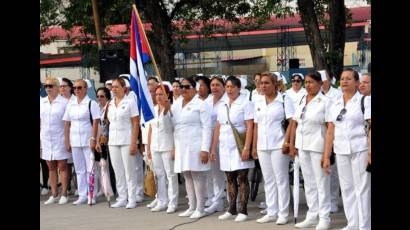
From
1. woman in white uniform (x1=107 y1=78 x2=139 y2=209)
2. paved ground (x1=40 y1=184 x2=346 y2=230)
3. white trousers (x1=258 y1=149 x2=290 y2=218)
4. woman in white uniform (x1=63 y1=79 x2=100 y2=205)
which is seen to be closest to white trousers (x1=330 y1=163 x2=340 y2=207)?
paved ground (x1=40 y1=184 x2=346 y2=230)

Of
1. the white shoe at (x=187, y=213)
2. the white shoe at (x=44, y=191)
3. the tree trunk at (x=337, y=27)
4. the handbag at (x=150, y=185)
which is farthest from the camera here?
the tree trunk at (x=337, y=27)

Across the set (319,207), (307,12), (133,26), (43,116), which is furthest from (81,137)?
(307,12)

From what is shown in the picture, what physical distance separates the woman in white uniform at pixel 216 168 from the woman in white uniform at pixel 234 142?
0.34 metres

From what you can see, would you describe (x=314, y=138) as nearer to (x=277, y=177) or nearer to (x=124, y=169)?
(x=277, y=177)

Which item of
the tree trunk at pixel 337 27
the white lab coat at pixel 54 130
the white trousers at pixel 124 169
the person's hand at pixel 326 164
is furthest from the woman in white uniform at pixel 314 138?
the tree trunk at pixel 337 27

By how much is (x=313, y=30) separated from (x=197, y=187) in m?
8.27

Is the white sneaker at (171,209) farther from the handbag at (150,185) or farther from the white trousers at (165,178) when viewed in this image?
the handbag at (150,185)

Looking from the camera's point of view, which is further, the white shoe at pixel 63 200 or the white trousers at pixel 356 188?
the white shoe at pixel 63 200

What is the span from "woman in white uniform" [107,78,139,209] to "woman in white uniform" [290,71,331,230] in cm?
320

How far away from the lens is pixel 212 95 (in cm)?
1155

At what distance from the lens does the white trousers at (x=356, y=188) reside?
882cm

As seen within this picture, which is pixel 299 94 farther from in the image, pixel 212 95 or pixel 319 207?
pixel 319 207

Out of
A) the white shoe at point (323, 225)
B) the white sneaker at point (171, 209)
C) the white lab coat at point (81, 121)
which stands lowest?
the white sneaker at point (171, 209)
